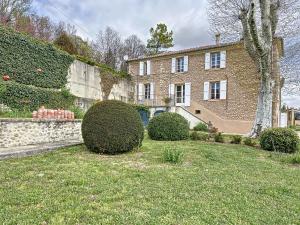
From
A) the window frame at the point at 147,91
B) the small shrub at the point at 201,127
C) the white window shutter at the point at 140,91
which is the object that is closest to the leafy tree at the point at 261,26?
the small shrub at the point at 201,127

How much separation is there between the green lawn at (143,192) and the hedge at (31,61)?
258 inches

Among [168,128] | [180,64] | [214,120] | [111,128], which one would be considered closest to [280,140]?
[168,128]

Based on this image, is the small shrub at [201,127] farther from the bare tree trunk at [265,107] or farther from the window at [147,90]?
the window at [147,90]

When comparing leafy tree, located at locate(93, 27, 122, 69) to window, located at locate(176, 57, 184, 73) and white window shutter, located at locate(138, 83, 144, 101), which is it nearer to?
white window shutter, located at locate(138, 83, 144, 101)

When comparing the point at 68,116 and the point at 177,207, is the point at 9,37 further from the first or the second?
the point at 177,207

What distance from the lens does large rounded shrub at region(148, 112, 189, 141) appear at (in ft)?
37.2

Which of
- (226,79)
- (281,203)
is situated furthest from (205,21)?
(281,203)

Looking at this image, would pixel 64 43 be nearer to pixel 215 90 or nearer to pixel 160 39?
pixel 215 90

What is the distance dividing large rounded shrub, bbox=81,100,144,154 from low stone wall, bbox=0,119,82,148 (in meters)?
1.90

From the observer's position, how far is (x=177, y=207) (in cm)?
343

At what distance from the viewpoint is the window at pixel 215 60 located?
2003cm

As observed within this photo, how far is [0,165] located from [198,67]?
698 inches

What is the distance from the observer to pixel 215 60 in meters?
20.3

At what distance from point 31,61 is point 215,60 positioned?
13526 mm
